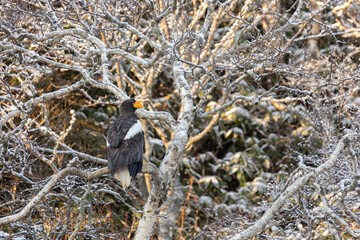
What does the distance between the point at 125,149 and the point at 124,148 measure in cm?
2

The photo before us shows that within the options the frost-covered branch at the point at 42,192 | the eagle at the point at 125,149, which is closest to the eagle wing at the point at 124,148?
the eagle at the point at 125,149

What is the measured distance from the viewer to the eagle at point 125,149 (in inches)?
134

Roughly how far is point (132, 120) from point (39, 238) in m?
→ 1.80

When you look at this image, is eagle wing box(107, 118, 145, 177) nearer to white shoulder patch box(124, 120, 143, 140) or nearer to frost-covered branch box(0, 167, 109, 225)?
white shoulder patch box(124, 120, 143, 140)

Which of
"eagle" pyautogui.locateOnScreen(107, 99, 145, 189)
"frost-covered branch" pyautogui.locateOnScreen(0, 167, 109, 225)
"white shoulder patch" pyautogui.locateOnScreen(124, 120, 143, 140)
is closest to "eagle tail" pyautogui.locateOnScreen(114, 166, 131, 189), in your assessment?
"eagle" pyautogui.locateOnScreen(107, 99, 145, 189)

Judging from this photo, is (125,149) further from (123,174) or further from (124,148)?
(123,174)

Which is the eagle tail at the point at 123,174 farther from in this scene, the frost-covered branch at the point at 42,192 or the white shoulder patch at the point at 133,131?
the frost-covered branch at the point at 42,192

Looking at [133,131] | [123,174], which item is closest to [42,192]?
[123,174]

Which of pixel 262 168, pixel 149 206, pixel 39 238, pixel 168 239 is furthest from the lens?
pixel 262 168

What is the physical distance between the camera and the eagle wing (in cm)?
341

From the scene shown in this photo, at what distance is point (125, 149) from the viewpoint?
3484 mm

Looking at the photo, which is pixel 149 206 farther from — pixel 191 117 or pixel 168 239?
pixel 168 239

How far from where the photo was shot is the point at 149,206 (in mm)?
3369

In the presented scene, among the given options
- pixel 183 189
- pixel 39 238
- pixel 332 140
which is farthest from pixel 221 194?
pixel 39 238
